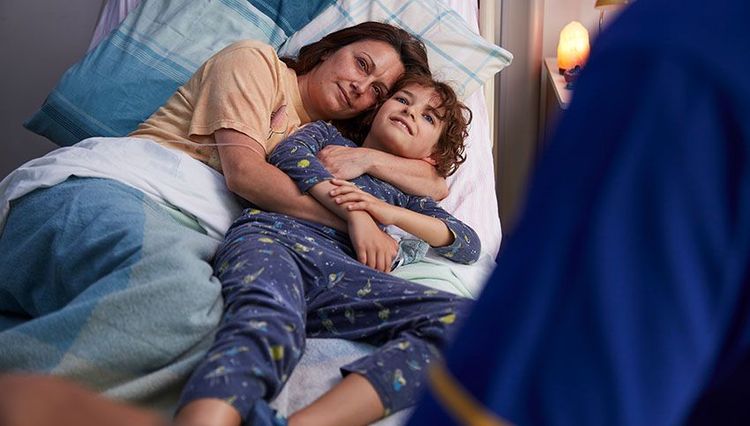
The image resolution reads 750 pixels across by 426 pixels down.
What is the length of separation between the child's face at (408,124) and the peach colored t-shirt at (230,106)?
0.65 ft

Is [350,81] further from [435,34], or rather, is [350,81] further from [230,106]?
[435,34]

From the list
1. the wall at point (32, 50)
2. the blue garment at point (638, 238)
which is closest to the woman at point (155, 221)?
the blue garment at point (638, 238)

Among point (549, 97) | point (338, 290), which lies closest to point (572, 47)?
point (549, 97)

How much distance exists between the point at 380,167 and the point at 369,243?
0.26m


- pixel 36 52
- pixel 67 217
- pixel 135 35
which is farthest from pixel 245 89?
pixel 36 52

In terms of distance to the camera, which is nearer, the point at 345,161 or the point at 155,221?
the point at 155,221

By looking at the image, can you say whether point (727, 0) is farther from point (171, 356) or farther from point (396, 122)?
point (396, 122)

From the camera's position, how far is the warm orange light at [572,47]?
2.73 m

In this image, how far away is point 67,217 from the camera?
1.54m

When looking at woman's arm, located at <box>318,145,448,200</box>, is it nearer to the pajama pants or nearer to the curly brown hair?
the curly brown hair

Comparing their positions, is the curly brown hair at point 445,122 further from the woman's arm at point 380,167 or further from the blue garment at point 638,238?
the blue garment at point 638,238

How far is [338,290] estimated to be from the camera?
1.54 m

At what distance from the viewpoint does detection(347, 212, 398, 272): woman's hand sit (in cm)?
168

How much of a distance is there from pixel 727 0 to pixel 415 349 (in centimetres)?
94
